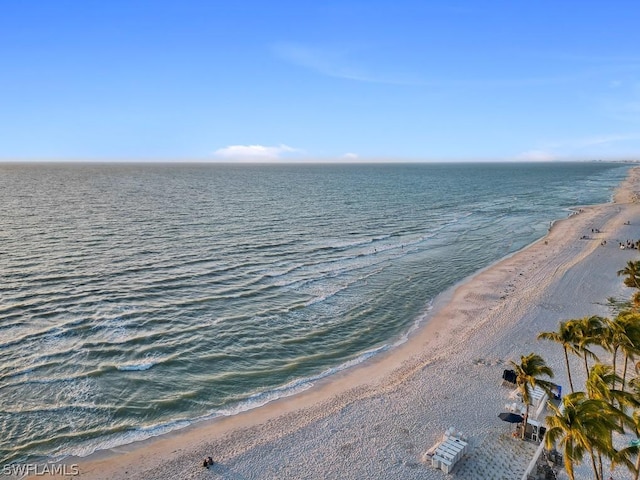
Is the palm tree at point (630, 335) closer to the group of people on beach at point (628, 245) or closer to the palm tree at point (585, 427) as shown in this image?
the palm tree at point (585, 427)

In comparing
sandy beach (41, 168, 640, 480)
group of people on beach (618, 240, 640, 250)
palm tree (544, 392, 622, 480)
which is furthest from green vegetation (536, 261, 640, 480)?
group of people on beach (618, 240, 640, 250)

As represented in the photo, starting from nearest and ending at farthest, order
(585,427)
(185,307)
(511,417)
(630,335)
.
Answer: (585,427) → (630,335) → (511,417) → (185,307)

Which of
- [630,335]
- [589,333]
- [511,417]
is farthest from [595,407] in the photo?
[511,417]

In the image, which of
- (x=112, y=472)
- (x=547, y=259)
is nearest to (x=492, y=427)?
(x=112, y=472)

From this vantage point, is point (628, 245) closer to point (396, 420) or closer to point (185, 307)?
point (396, 420)

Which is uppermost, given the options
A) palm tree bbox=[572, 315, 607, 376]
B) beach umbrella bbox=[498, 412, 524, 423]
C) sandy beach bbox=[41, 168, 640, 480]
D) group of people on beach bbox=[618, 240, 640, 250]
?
palm tree bbox=[572, 315, 607, 376]

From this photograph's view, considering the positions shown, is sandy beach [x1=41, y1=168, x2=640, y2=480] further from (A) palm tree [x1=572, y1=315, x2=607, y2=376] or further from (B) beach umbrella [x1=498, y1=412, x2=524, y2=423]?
(A) palm tree [x1=572, y1=315, x2=607, y2=376]
